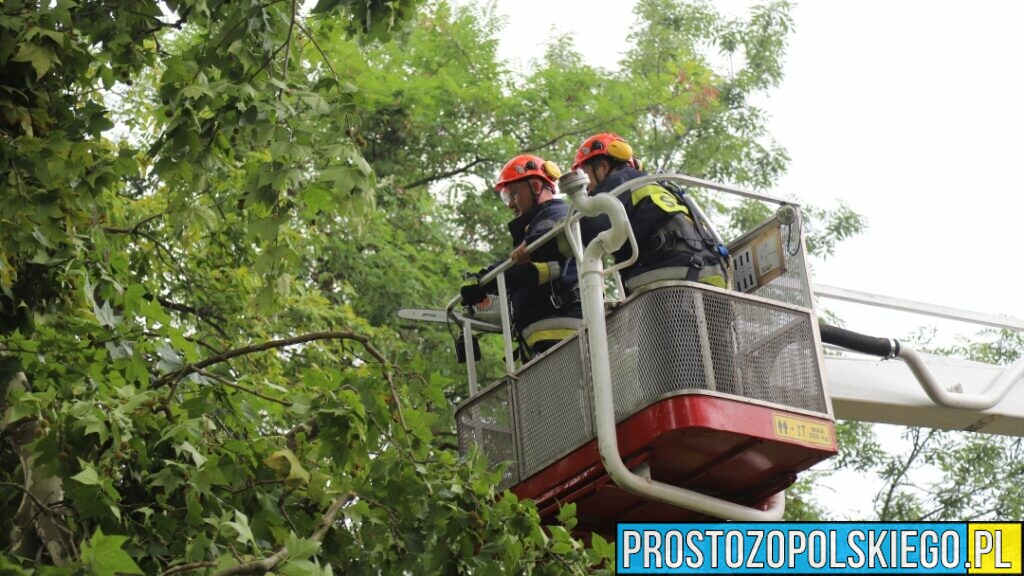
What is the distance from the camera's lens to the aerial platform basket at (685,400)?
6.96 m

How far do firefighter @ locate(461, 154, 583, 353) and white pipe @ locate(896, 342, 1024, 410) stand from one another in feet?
5.96

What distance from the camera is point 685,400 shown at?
688 cm

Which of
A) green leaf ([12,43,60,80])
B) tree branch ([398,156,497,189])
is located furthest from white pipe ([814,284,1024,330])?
tree branch ([398,156,497,189])

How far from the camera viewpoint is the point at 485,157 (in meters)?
15.3

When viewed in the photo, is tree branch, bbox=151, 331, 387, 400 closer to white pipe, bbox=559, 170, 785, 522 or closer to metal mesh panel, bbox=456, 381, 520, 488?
white pipe, bbox=559, 170, 785, 522

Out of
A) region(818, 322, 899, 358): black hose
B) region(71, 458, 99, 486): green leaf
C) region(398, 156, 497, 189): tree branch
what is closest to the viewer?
region(71, 458, 99, 486): green leaf

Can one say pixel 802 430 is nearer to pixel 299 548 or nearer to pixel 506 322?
pixel 506 322

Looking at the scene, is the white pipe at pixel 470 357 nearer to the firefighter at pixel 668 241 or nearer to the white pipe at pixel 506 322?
the white pipe at pixel 506 322

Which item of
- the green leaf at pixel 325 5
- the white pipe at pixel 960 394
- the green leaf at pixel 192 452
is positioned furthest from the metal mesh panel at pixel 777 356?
the green leaf at pixel 192 452

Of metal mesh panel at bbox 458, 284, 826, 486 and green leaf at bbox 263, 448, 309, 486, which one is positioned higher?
metal mesh panel at bbox 458, 284, 826, 486

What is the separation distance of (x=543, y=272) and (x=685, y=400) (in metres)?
1.42

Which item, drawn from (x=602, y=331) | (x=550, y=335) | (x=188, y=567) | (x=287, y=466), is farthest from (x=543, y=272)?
(x=188, y=567)

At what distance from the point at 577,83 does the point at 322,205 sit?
10149mm

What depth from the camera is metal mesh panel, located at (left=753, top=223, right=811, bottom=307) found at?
7652 mm
